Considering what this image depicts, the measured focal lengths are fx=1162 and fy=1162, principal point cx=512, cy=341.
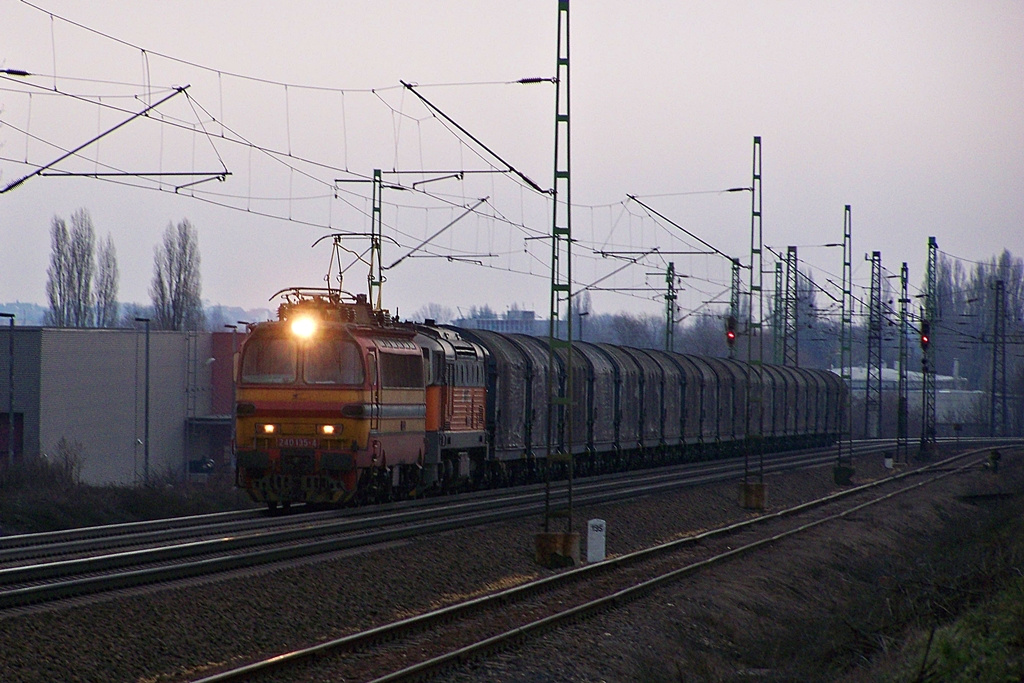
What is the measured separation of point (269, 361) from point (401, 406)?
2.80m

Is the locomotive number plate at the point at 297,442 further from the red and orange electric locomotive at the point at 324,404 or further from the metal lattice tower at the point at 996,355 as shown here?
the metal lattice tower at the point at 996,355

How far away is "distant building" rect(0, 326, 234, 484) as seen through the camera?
4144 cm

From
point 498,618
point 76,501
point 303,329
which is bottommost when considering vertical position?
point 498,618

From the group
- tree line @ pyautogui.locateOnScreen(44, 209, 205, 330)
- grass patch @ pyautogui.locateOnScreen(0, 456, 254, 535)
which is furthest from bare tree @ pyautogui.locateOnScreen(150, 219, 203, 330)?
grass patch @ pyautogui.locateOnScreen(0, 456, 254, 535)

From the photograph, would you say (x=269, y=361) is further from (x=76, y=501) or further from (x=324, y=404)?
(x=76, y=501)

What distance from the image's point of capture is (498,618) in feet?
44.9

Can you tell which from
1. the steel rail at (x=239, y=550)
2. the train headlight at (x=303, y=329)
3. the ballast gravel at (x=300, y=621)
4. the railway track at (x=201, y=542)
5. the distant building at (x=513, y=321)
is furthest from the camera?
the distant building at (x=513, y=321)

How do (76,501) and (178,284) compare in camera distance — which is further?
(178,284)

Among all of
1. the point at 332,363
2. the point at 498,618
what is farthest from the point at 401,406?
the point at 498,618

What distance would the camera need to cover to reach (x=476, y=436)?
90.2ft

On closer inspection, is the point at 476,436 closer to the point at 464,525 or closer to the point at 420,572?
the point at 464,525

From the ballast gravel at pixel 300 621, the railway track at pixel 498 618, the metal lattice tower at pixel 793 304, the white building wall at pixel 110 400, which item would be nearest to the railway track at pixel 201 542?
the ballast gravel at pixel 300 621

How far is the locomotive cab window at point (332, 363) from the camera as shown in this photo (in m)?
21.0

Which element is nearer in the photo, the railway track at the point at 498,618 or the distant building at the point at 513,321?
the railway track at the point at 498,618
